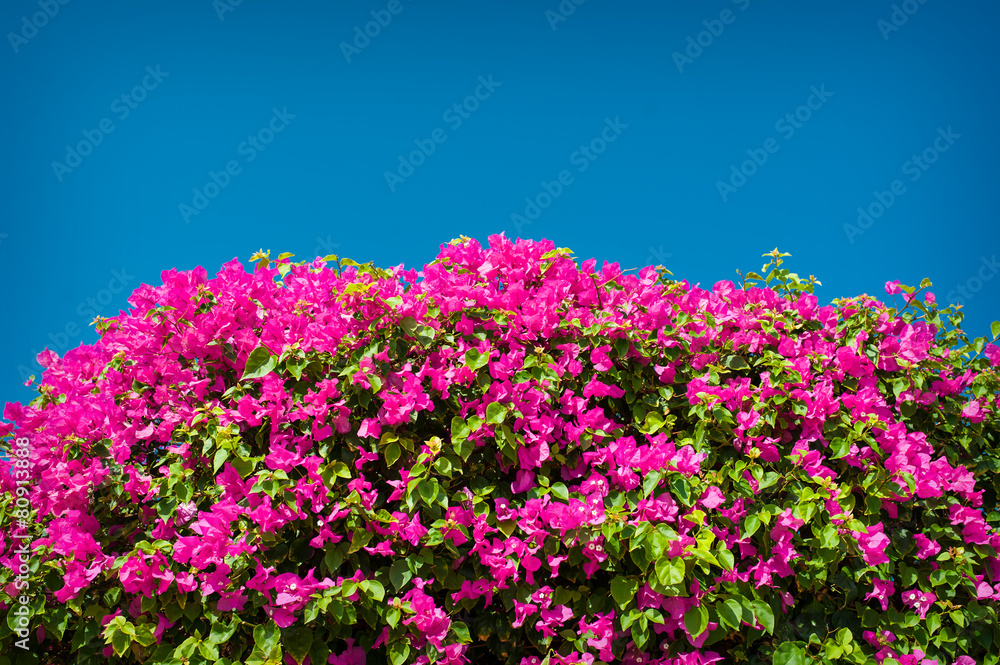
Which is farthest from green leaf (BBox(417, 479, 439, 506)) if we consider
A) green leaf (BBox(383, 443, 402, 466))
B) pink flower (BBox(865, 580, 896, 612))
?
pink flower (BBox(865, 580, 896, 612))

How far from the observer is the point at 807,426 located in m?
3.23

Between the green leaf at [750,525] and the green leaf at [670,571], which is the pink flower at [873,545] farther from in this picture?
the green leaf at [670,571]

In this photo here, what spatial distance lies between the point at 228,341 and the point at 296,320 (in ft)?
1.12

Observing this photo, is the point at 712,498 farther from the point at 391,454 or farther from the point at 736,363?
the point at 391,454

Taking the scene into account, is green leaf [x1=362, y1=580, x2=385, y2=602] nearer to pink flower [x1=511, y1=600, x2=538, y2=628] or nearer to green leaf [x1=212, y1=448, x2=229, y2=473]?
pink flower [x1=511, y1=600, x2=538, y2=628]

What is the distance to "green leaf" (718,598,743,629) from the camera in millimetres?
2711

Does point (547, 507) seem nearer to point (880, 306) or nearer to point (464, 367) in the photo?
point (464, 367)

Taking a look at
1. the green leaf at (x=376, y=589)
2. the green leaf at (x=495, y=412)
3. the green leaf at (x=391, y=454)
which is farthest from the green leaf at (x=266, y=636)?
the green leaf at (x=495, y=412)

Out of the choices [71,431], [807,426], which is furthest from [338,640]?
[807,426]

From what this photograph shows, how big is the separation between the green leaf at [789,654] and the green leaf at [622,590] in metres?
0.70

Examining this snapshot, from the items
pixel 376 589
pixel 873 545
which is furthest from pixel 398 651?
pixel 873 545

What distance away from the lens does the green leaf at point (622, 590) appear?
8.94 ft

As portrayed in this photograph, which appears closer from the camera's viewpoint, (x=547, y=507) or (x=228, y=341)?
(x=547, y=507)

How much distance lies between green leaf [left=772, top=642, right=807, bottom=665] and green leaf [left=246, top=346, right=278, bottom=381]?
7.62ft
